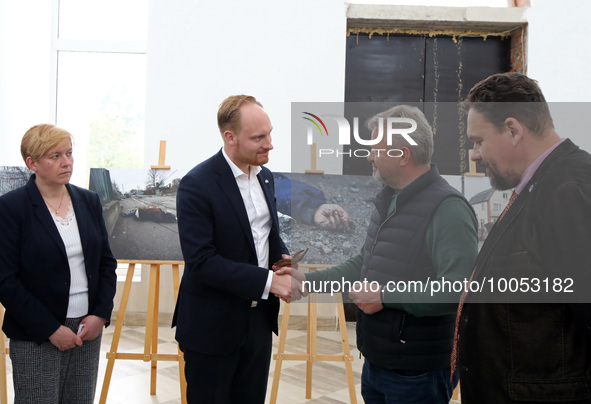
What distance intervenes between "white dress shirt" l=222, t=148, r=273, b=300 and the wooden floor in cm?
160

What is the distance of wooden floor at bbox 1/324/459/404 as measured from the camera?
312 cm

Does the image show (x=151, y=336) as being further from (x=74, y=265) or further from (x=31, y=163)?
(x=31, y=163)

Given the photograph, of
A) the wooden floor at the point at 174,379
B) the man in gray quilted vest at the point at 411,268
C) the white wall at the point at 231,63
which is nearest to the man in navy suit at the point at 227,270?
the man in gray quilted vest at the point at 411,268

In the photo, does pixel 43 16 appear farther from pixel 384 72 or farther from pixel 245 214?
pixel 245 214

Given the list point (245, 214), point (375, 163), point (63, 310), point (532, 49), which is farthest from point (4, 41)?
point (532, 49)

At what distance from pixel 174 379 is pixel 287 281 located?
212cm

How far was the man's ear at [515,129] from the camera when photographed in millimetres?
1141

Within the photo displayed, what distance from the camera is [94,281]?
203 centimetres

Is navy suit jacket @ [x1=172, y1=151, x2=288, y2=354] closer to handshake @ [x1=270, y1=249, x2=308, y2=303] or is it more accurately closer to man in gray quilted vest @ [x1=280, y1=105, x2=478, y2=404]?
handshake @ [x1=270, y1=249, x2=308, y2=303]

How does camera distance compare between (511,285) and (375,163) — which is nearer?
(511,285)

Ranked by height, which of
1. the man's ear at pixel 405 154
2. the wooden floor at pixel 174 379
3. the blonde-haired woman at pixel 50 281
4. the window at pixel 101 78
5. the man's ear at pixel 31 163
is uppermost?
the window at pixel 101 78

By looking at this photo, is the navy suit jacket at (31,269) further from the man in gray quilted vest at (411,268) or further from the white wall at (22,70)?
the white wall at (22,70)

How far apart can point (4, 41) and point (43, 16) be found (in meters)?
0.58

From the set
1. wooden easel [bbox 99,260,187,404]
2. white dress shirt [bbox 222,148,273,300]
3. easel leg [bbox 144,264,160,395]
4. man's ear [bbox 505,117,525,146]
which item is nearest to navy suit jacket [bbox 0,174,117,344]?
white dress shirt [bbox 222,148,273,300]
